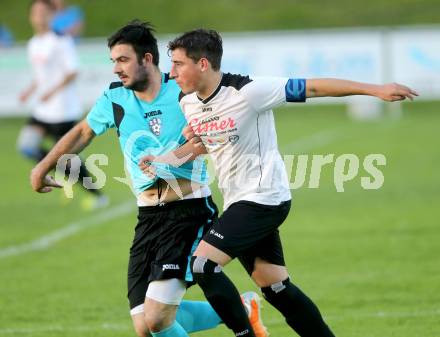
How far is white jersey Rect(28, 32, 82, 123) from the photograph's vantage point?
14078mm

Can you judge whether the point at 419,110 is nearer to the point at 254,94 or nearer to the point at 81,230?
the point at 81,230

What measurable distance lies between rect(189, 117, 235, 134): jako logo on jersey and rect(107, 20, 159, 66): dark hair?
1.69 ft

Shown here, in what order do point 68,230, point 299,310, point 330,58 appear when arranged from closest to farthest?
point 299,310 < point 68,230 < point 330,58

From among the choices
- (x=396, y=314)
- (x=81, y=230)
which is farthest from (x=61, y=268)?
(x=396, y=314)

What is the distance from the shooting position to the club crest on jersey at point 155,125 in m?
6.30

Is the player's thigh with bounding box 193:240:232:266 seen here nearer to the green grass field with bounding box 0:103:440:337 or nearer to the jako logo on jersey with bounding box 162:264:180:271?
the jako logo on jersey with bounding box 162:264:180:271

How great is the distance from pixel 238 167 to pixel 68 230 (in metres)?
6.48

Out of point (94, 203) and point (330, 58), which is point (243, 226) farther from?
point (330, 58)

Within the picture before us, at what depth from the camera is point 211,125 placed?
19.9ft

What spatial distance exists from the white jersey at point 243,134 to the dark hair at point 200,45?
167 millimetres

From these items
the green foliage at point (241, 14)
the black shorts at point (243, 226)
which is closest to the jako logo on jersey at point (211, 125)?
the black shorts at point (243, 226)

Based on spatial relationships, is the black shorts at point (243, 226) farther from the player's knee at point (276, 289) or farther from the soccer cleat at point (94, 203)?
the soccer cleat at point (94, 203)

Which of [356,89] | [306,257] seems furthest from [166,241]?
[306,257]

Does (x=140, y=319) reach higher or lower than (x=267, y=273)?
lower
